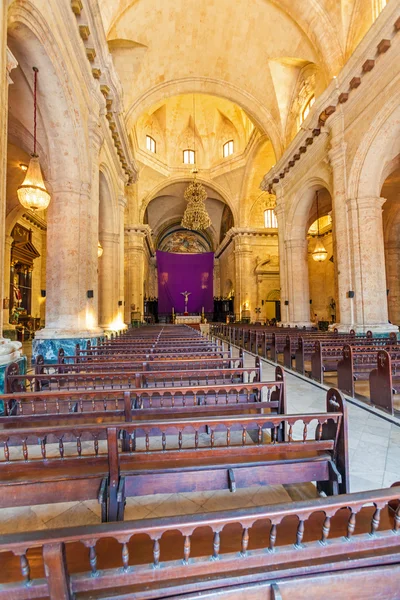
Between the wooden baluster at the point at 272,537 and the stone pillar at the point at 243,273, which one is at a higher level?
the stone pillar at the point at 243,273

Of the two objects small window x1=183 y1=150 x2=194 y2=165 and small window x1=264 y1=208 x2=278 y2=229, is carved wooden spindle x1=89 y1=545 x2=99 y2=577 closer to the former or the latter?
small window x1=264 y1=208 x2=278 y2=229

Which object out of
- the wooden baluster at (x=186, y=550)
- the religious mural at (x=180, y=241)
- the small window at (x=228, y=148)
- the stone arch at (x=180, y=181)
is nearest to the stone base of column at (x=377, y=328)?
the wooden baluster at (x=186, y=550)

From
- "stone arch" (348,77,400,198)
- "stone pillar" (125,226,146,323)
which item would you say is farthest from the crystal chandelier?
"stone arch" (348,77,400,198)

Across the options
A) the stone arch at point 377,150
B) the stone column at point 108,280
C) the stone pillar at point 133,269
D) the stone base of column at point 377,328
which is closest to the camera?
the stone arch at point 377,150

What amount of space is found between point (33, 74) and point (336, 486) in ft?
24.8

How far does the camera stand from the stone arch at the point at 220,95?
43.1 feet

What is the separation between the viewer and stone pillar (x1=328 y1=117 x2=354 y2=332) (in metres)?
8.61

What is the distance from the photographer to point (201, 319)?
Answer: 21797mm

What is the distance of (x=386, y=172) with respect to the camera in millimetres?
9078

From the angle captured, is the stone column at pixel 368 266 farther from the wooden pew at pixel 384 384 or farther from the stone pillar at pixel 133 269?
the stone pillar at pixel 133 269

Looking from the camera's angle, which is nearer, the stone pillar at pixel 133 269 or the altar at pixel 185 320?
the stone pillar at pixel 133 269

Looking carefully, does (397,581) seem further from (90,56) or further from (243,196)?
(243,196)

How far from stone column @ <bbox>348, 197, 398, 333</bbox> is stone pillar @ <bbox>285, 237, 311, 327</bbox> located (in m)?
4.18

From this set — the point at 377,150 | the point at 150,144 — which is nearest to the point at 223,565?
the point at 377,150
